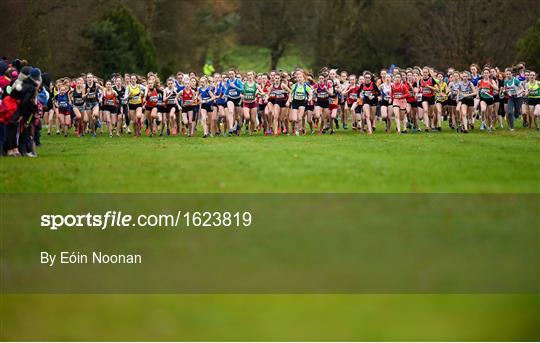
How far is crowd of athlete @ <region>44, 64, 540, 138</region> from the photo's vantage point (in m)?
36.7

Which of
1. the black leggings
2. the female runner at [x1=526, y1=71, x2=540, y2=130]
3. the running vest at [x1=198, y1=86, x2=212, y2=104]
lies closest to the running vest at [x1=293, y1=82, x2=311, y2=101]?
the running vest at [x1=198, y1=86, x2=212, y2=104]

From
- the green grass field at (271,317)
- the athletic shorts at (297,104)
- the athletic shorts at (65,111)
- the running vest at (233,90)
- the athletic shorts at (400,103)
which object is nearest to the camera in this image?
the green grass field at (271,317)

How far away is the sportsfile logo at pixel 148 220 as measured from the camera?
15.5 m

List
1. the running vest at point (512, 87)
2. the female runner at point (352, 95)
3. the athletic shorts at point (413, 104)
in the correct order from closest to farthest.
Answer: the athletic shorts at point (413, 104), the running vest at point (512, 87), the female runner at point (352, 95)

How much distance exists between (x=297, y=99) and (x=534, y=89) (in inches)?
325

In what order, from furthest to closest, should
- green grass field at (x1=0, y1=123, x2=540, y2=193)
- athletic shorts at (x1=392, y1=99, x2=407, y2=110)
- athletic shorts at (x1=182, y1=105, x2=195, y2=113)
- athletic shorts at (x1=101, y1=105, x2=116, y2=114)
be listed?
1. athletic shorts at (x1=101, y1=105, x2=116, y2=114)
2. athletic shorts at (x1=182, y1=105, x2=195, y2=113)
3. athletic shorts at (x1=392, y1=99, x2=407, y2=110)
4. green grass field at (x1=0, y1=123, x2=540, y2=193)

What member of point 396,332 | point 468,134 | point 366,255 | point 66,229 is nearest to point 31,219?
point 66,229

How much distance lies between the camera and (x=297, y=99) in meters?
36.0

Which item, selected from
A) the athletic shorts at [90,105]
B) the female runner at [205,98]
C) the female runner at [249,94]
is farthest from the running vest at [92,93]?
the female runner at [249,94]

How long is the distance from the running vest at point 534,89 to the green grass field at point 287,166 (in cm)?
427

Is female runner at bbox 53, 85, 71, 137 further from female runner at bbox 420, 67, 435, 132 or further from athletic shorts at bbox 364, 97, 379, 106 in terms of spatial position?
female runner at bbox 420, 67, 435, 132

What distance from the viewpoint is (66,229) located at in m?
15.4

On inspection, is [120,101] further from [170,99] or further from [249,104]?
[249,104]

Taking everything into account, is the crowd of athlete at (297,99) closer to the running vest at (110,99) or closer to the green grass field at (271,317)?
the running vest at (110,99)
